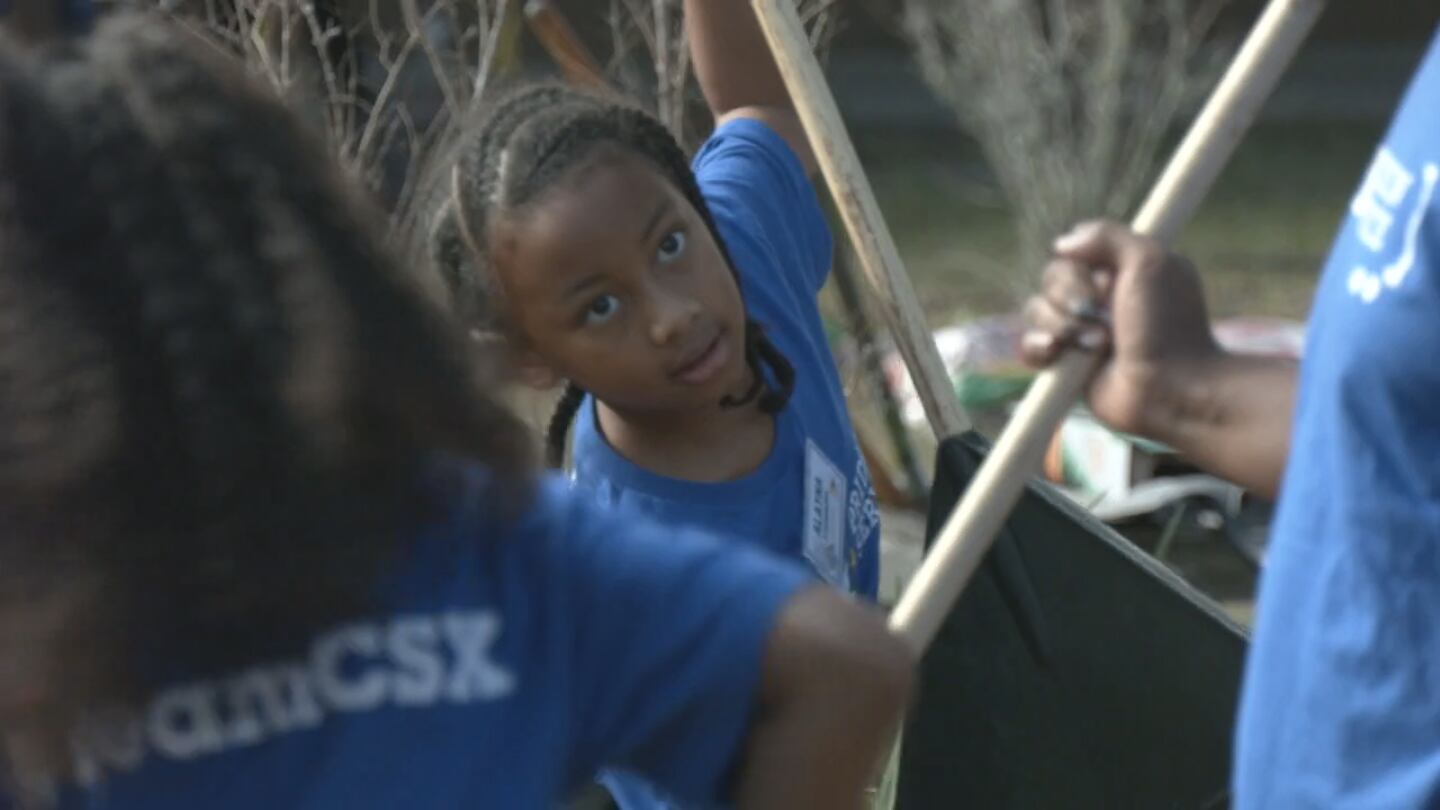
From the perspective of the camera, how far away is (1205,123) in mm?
1733

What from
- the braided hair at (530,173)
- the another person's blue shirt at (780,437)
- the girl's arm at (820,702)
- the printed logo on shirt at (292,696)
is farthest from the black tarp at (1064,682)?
the printed logo on shirt at (292,696)

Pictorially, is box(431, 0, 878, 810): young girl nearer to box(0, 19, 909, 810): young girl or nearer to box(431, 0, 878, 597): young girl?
box(431, 0, 878, 597): young girl

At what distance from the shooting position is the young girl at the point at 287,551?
1.14 metres

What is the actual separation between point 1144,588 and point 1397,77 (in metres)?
10.4

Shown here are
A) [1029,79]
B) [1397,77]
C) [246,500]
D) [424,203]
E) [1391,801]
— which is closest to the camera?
[246,500]

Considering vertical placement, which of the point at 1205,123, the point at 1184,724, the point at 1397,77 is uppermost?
the point at 1205,123

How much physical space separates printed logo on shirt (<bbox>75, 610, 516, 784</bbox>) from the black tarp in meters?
1.41

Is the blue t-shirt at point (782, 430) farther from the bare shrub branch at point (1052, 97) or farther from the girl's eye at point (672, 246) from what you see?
the bare shrub branch at point (1052, 97)

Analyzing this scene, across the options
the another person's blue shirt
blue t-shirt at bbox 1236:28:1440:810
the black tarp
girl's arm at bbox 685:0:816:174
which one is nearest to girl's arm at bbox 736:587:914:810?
blue t-shirt at bbox 1236:28:1440:810

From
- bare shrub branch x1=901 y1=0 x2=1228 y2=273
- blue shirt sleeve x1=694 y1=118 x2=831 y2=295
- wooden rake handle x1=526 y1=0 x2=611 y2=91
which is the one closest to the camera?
blue shirt sleeve x1=694 y1=118 x2=831 y2=295

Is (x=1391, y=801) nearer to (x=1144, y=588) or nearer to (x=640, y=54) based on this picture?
(x=1144, y=588)

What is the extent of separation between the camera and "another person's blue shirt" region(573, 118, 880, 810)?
2.25m

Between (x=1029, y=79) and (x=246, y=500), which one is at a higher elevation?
(x=246, y=500)

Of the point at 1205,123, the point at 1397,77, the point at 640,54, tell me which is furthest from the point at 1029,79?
the point at 1397,77
